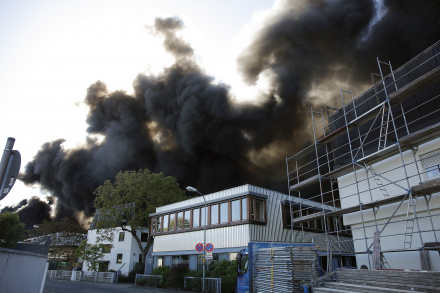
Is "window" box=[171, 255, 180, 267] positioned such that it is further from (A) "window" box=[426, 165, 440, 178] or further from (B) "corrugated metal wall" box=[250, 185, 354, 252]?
(A) "window" box=[426, 165, 440, 178]

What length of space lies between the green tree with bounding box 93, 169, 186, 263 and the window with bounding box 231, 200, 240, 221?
15590 millimetres

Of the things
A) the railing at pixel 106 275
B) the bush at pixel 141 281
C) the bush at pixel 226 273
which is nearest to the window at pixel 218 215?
the bush at pixel 226 273

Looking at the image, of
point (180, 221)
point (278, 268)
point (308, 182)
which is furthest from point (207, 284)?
point (308, 182)

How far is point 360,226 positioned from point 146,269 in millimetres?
22651

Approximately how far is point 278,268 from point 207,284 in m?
9.14

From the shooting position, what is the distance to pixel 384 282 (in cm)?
826

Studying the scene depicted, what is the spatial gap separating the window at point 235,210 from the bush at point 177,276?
17.9ft

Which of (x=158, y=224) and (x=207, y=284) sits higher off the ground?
(x=158, y=224)

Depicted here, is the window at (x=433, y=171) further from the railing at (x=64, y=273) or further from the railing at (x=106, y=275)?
the railing at (x=64, y=273)

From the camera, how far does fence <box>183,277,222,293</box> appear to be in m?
17.4

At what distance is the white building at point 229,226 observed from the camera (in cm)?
2078

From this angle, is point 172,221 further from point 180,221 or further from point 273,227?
point 273,227

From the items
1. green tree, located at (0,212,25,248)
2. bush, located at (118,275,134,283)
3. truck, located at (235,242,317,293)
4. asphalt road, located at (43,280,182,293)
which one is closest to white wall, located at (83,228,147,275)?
bush, located at (118,275,134,283)

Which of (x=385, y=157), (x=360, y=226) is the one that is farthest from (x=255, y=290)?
(x=385, y=157)
